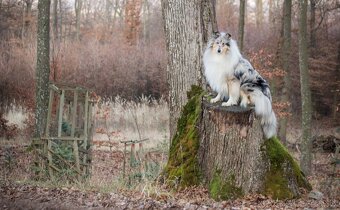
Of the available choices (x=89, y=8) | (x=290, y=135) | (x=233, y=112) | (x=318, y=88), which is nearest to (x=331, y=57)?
(x=318, y=88)

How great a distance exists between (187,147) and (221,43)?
1.64 m

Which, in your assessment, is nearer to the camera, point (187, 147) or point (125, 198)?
point (125, 198)

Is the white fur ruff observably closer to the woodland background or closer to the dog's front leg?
the dog's front leg

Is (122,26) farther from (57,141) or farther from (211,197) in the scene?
(211,197)

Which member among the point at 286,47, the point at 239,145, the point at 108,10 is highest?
the point at 108,10

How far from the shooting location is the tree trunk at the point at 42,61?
13180 millimetres

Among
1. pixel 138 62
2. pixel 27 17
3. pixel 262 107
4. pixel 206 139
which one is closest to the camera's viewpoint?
pixel 262 107

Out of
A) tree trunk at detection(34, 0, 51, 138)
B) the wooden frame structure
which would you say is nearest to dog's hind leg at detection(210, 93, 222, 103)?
the wooden frame structure

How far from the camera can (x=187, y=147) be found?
24.8ft

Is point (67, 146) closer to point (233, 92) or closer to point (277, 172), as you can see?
point (233, 92)

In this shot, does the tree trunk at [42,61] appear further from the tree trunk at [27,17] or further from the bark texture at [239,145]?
the tree trunk at [27,17]

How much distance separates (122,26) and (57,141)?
90.8 ft

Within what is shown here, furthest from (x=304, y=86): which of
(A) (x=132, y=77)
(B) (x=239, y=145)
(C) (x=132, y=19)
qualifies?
(C) (x=132, y=19)

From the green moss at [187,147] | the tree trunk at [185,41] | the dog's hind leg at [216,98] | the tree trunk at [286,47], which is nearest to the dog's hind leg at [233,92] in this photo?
the dog's hind leg at [216,98]
